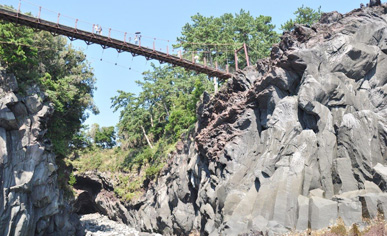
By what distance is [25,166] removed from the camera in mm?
24047

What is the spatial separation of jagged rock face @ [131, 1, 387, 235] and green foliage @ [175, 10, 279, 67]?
15183 mm

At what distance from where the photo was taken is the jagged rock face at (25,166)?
22156mm

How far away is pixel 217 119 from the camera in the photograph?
24.9 metres

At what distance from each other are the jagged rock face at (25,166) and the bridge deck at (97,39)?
4087 millimetres

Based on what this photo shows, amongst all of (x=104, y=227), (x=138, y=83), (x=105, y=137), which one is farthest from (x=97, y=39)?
(x=105, y=137)

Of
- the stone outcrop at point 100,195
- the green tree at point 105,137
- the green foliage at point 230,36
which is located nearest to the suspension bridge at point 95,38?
the green foliage at point 230,36

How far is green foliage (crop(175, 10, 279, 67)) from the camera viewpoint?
39.9 m

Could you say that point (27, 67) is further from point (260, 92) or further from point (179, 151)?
point (260, 92)

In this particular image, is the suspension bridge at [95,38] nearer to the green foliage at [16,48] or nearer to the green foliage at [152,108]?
the green foliage at [16,48]

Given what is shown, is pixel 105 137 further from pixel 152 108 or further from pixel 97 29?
pixel 97 29

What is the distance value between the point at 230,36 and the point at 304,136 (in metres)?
25.3

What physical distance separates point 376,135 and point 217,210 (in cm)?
985

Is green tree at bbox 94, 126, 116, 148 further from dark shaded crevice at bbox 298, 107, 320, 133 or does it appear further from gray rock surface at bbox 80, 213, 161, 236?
dark shaded crevice at bbox 298, 107, 320, 133

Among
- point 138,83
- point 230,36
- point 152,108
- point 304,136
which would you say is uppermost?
point 230,36
